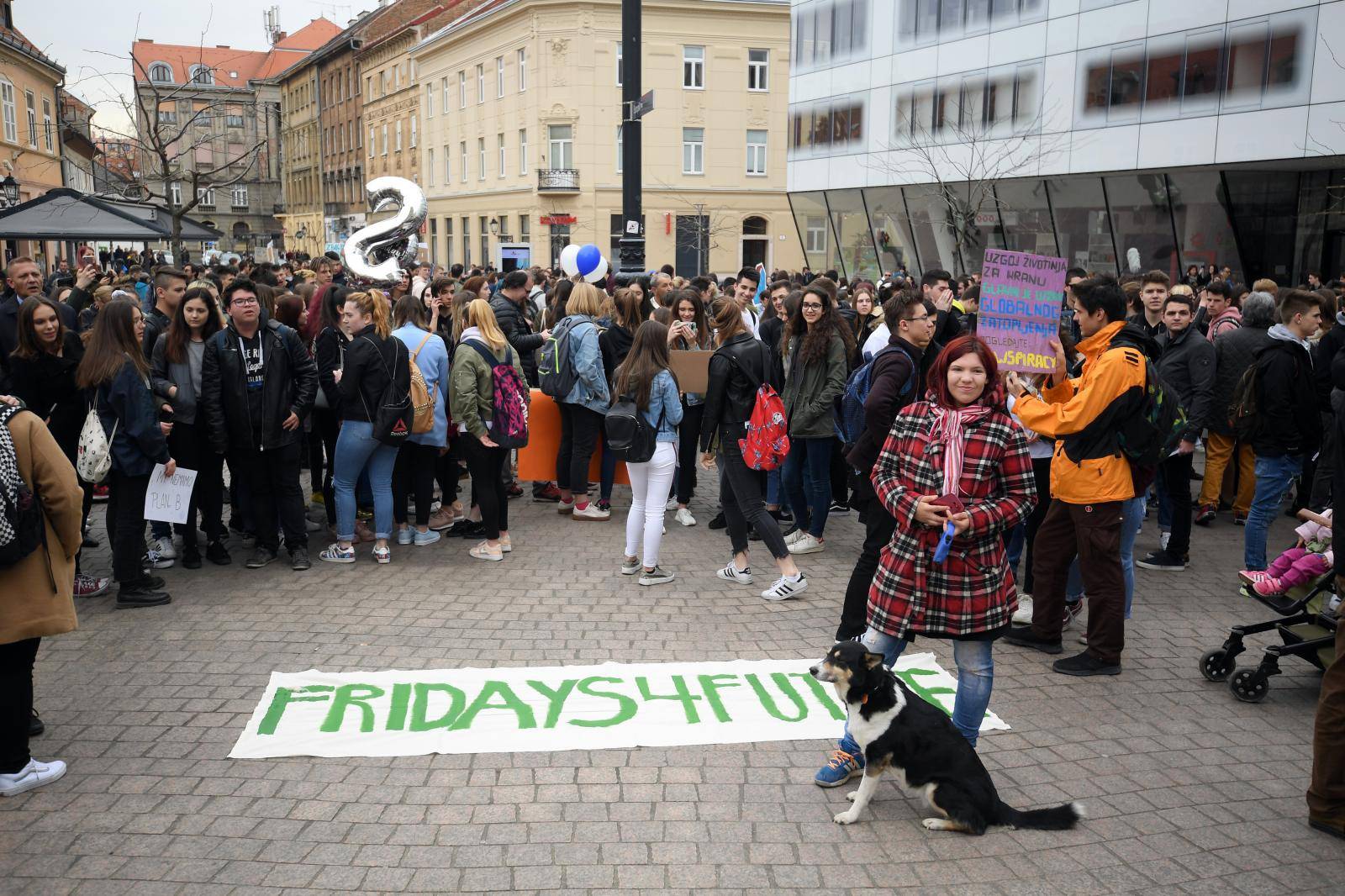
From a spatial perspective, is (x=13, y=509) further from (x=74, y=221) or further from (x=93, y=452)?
(x=74, y=221)

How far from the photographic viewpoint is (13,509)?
13.9 feet

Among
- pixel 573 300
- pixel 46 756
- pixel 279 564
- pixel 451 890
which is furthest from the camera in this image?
pixel 573 300

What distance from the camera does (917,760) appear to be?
4086 millimetres

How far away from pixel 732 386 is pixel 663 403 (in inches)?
19.5

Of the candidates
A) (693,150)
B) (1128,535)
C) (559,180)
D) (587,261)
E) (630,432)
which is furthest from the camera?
(693,150)

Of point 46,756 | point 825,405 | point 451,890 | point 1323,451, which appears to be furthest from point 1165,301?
point 46,756

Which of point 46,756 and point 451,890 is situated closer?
point 451,890

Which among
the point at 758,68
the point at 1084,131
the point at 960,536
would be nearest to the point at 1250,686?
the point at 960,536

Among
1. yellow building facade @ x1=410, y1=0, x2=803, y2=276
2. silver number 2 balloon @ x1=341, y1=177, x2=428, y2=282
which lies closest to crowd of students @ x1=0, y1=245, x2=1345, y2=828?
silver number 2 balloon @ x1=341, y1=177, x2=428, y2=282

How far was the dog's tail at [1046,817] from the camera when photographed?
4109 mm

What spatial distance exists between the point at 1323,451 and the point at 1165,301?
1651 millimetres

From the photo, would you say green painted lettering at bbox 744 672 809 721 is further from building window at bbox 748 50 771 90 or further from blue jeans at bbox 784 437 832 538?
building window at bbox 748 50 771 90

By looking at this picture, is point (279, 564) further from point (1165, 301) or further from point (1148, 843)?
point (1165, 301)

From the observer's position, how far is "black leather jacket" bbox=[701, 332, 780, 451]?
7191 mm
